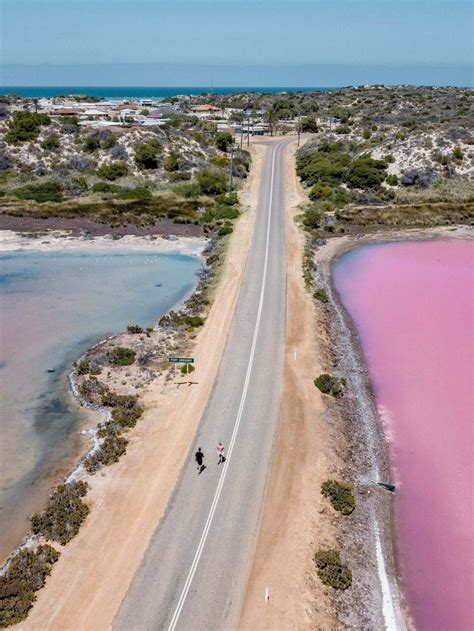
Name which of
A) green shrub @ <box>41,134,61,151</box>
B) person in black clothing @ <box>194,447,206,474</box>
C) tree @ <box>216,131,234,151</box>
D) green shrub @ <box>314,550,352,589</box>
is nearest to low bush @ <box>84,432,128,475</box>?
person in black clothing @ <box>194,447,206,474</box>

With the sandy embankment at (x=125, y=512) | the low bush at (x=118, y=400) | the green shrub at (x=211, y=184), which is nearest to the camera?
the sandy embankment at (x=125, y=512)

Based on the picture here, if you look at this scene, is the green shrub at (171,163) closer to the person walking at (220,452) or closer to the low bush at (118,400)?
the low bush at (118,400)

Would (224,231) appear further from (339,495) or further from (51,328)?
(339,495)

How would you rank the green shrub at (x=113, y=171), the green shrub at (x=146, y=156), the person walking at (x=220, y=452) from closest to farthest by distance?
the person walking at (x=220, y=452), the green shrub at (x=113, y=171), the green shrub at (x=146, y=156)

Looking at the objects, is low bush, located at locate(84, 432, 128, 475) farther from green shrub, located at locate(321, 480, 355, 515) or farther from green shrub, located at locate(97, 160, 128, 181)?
green shrub, located at locate(97, 160, 128, 181)

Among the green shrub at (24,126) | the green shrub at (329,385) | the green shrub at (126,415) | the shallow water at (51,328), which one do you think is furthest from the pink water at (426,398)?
the green shrub at (24,126)

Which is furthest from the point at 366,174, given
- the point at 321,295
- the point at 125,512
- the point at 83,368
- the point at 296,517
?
the point at 125,512

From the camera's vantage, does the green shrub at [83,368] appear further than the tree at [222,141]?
No
